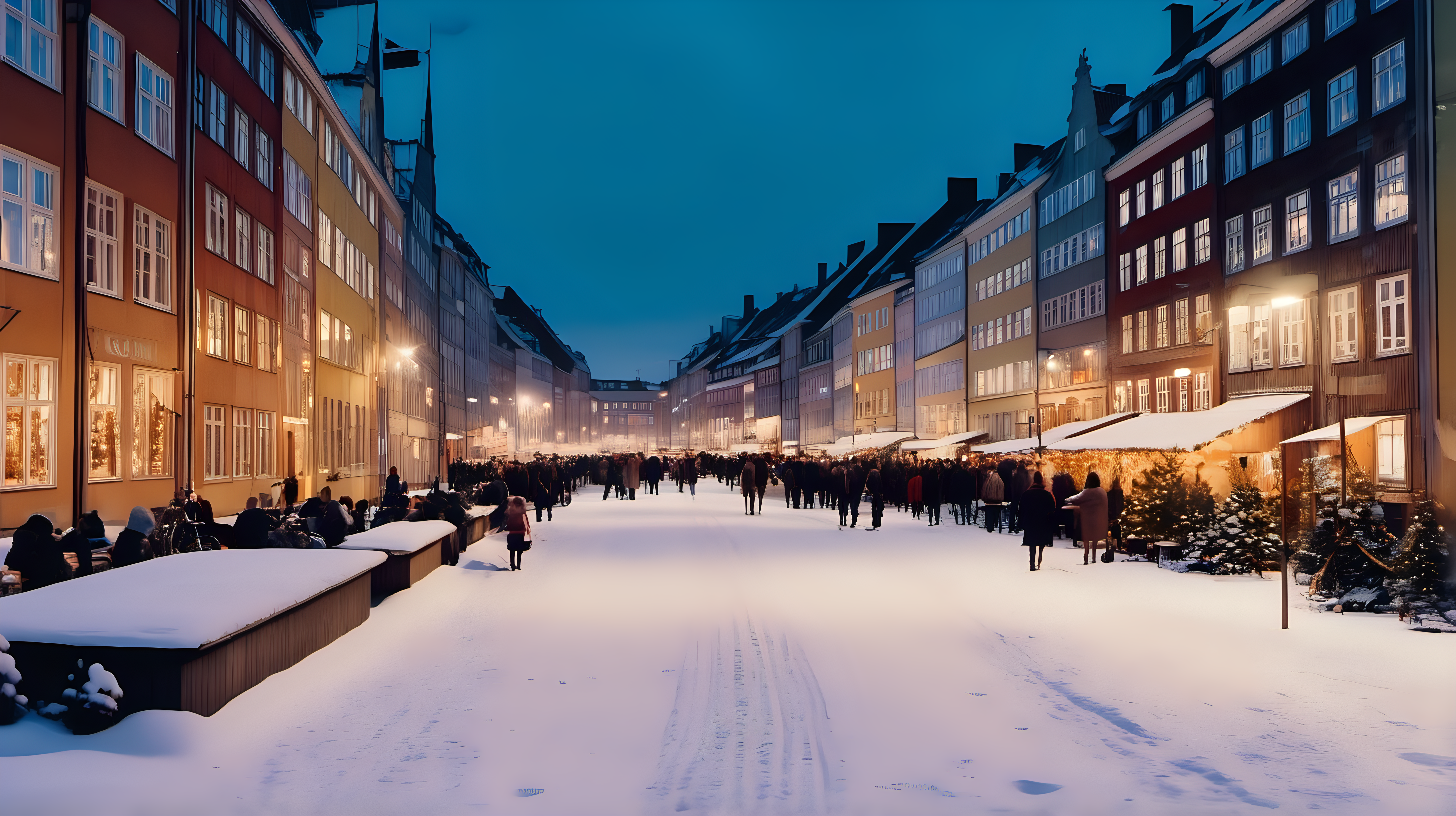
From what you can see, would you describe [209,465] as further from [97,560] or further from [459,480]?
[459,480]

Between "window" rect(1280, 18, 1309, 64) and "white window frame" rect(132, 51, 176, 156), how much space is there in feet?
82.7

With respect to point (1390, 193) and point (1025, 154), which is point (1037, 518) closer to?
point (1390, 193)

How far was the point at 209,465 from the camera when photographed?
25.3 m

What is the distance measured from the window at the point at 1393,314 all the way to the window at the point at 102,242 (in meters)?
24.6

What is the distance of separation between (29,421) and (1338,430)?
25.7 metres

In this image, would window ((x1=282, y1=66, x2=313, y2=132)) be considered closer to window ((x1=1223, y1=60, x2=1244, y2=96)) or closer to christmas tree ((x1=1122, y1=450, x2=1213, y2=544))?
christmas tree ((x1=1122, y1=450, x2=1213, y2=544))

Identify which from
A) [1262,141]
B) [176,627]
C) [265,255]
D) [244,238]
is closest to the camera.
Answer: [176,627]

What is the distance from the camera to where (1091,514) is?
20.8 meters

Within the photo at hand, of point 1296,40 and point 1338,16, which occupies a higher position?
point 1296,40

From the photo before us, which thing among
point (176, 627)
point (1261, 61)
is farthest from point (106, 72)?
point (1261, 61)

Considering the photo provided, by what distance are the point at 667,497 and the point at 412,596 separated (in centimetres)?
3401

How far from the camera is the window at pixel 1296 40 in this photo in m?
29.4

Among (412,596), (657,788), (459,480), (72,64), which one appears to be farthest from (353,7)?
(657,788)

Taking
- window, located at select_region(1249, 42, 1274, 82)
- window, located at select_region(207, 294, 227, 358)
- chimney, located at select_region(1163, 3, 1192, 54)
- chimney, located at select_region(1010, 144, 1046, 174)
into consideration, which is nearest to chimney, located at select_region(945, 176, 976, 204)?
chimney, located at select_region(1010, 144, 1046, 174)
